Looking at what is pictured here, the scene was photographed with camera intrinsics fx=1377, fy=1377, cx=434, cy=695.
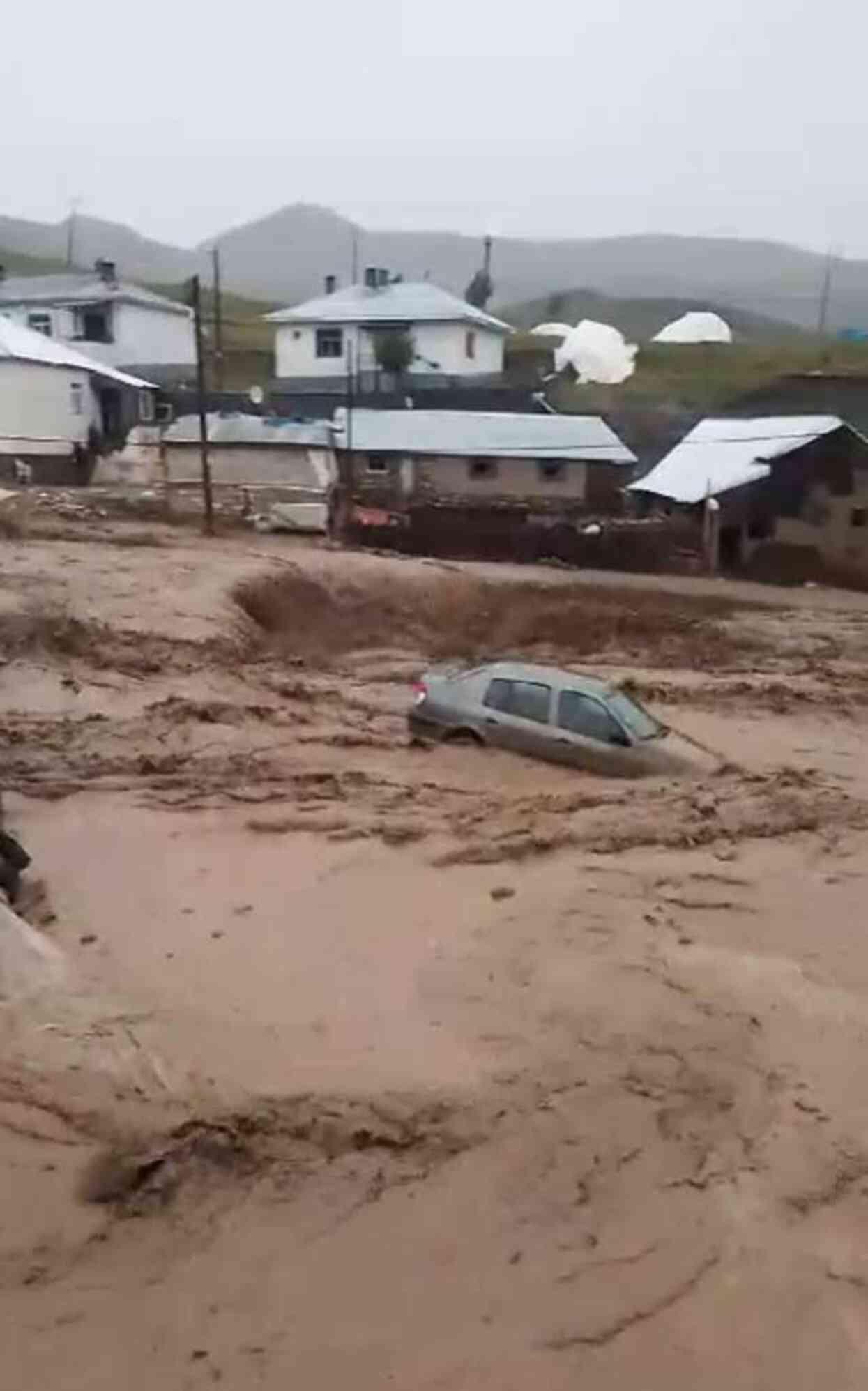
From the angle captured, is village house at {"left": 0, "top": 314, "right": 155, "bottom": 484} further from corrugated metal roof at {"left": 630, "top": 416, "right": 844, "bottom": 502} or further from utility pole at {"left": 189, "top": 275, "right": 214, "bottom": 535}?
corrugated metal roof at {"left": 630, "top": 416, "right": 844, "bottom": 502}

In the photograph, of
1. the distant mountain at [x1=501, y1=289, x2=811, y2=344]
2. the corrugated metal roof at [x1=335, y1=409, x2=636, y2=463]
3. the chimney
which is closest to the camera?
the corrugated metal roof at [x1=335, y1=409, x2=636, y2=463]

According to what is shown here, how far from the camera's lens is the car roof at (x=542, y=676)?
1506 cm

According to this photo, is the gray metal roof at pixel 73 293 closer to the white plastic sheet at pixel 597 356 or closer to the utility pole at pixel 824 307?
the white plastic sheet at pixel 597 356

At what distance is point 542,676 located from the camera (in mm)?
15289

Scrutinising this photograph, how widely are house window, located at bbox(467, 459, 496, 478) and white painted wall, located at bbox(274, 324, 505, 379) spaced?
15.5 metres

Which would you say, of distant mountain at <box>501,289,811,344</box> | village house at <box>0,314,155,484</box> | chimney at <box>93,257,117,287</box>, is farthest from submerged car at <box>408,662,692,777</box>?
distant mountain at <box>501,289,811,344</box>

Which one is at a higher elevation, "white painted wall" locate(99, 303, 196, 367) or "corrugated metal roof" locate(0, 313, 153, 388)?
"white painted wall" locate(99, 303, 196, 367)

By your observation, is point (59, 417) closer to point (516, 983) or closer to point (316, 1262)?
point (516, 983)

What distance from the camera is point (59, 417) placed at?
39.8 metres

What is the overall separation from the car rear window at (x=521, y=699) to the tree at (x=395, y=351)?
34.8 meters

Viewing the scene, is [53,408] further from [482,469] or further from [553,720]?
[553,720]

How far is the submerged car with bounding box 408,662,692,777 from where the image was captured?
14.7 metres

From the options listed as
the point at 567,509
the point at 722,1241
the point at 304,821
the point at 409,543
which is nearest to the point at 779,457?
the point at 567,509

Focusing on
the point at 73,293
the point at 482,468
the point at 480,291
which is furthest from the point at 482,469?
the point at 480,291
